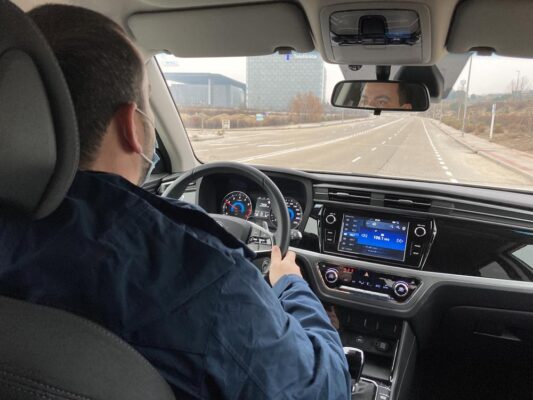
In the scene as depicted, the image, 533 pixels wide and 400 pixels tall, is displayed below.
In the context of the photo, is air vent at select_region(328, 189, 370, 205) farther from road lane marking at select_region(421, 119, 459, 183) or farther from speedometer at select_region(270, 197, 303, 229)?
road lane marking at select_region(421, 119, 459, 183)

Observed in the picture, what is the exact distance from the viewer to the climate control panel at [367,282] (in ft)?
10.5

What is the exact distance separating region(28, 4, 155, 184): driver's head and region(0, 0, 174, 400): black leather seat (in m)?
0.14

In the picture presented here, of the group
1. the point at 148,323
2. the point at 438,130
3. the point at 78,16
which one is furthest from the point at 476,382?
the point at 78,16

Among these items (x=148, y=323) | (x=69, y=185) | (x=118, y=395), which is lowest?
(x=118, y=395)

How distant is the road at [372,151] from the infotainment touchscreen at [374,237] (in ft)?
2.02

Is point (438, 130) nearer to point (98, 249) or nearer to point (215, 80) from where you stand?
point (215, 80)

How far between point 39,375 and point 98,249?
0.79 ft

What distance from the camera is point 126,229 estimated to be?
96 centimetres

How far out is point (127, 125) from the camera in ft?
3.69

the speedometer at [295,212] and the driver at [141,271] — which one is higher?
the driver at [141,271]

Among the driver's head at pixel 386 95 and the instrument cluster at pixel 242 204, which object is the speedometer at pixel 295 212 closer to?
the instrument cluster at pixel 242 204

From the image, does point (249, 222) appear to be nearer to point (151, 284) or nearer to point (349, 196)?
point (349, 196)

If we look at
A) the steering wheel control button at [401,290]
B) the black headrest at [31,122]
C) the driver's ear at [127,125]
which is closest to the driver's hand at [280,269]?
the driver's ear at [127,125]

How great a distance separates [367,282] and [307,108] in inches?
56.5
